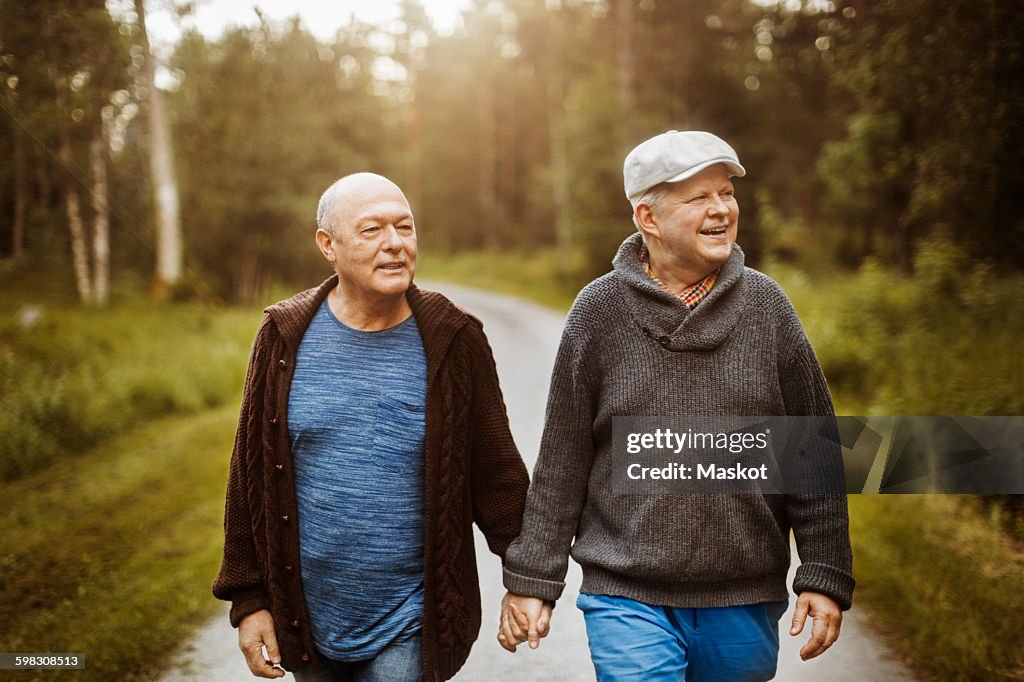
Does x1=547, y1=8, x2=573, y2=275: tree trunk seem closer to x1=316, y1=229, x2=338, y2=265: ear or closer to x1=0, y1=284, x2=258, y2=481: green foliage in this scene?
x1=0, y1=284, x2=258, y2=481: green foliage

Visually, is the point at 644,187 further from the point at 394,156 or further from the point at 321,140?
the point at 394,156

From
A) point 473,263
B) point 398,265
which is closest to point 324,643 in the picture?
point 398,265

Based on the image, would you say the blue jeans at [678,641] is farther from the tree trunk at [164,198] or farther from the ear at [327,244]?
the tree trunk at [164,198]

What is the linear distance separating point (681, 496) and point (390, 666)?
0.92m

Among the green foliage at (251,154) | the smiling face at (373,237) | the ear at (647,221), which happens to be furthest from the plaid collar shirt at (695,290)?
the green foliage at (251,154)

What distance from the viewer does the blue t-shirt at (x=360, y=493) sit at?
2.34 m

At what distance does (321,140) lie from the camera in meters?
17.1

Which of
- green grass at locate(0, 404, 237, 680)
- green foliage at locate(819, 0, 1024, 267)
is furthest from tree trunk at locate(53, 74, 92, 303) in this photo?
green foliage at locate(819, 0, 1024, 267)

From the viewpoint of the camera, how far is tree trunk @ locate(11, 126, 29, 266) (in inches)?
225

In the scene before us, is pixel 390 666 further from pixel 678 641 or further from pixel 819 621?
pixel 819 621

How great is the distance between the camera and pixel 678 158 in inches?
88.4

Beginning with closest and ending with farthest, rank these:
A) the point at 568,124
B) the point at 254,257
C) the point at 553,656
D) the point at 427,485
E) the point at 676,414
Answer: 1. the point at 676,414
2. the point at 427,485
3. the point at 553,656
4. the point at 254,257
5. the point at 568,124

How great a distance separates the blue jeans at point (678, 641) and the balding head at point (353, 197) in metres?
1.24

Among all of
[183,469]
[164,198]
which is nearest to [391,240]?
[183,469]
